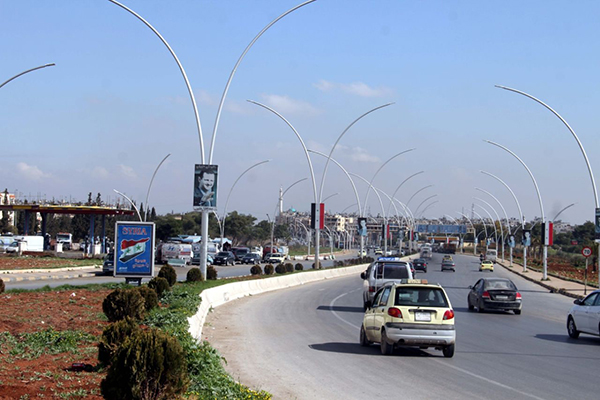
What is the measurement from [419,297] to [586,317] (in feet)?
22.9

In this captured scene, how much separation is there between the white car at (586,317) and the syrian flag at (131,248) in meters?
16.1

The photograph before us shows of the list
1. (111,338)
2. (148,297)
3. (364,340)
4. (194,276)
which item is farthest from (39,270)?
(111,338)

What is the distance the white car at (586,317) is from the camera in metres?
20.1

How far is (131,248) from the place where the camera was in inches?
1133

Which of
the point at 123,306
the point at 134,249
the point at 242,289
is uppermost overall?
the point at 134,249

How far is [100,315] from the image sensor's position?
60.4 ft

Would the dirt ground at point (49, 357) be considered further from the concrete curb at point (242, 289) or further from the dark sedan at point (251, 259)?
the dark sedan at point (251, 259)

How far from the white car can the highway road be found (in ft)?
1.30

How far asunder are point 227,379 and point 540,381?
6105mm

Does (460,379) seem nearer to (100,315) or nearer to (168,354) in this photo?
(168,354)

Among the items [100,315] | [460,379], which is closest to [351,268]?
[100,315]

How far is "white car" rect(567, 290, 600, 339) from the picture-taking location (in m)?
20.1

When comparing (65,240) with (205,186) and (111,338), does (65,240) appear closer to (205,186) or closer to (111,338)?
(205,186)

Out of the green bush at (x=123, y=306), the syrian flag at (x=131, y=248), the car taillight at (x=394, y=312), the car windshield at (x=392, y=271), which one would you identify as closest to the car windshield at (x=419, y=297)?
the car taillight at (x=394, y=312)
